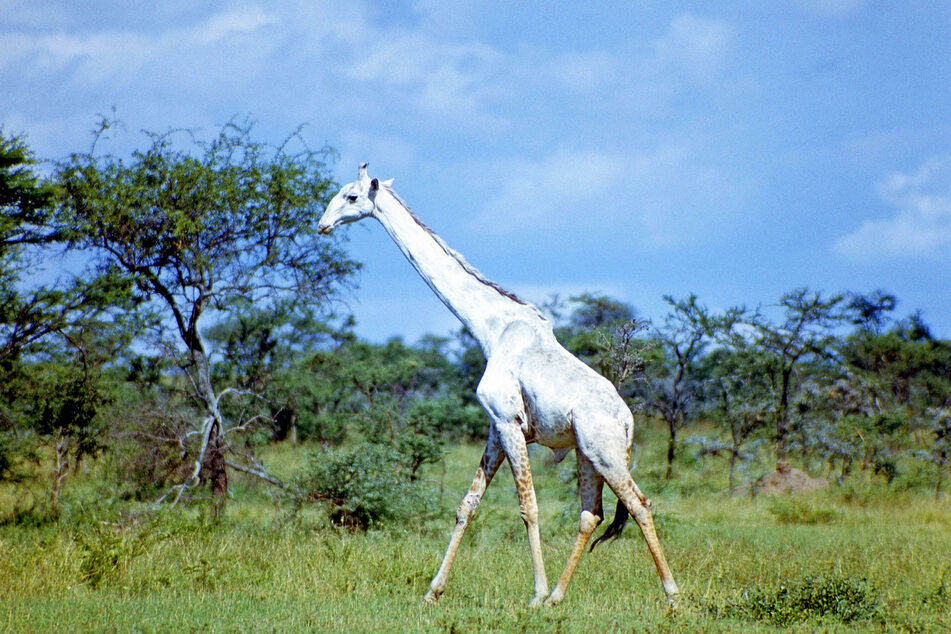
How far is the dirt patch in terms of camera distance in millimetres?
17281

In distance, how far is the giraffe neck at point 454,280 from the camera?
7.45 meters

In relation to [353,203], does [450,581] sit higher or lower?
lower

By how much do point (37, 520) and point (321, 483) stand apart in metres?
5.06

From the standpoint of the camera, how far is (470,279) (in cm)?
768

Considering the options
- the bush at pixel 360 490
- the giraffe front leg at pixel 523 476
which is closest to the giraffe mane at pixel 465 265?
the giraffe front leg at pixel 523 476

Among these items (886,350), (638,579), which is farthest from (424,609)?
(886,350)

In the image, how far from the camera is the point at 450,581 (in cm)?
780

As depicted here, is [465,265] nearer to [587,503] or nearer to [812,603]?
[587,503]

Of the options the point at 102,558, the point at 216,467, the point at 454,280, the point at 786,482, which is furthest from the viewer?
the point at 786,482

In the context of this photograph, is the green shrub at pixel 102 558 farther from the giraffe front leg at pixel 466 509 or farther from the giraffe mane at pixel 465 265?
the giraffe mane at pixel 465 265

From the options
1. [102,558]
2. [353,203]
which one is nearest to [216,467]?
[102,558]

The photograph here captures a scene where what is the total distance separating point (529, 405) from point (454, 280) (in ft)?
4.46

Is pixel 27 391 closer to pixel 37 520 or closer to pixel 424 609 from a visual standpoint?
pixel 37 520

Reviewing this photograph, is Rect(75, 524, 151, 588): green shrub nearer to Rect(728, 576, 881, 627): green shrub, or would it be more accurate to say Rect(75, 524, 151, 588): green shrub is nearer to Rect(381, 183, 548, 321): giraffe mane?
Rect(381, 183, 548, 321): giraffe mane
